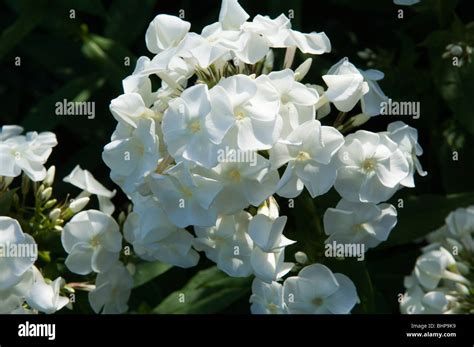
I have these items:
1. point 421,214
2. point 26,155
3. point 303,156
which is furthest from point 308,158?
point 26,155

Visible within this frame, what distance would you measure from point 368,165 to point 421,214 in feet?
2.40

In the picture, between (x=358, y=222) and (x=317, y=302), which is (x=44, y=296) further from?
(x=358, y=222)

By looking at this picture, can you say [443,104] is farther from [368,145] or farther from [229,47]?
[229,47]

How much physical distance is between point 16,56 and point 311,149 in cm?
223

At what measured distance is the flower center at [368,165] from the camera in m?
3.07

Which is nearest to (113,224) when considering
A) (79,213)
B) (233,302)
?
(79,213)

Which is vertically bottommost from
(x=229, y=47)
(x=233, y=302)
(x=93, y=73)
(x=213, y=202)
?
(x=233, y=302)

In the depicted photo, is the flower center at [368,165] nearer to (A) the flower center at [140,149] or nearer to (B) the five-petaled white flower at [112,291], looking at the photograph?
(A) the flower center at [140,149]

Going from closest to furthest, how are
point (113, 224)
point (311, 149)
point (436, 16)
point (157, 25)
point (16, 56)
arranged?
point (311, 149) → point (157, 25) → point (113, 224) → point (436, 16) → point (16, 56)

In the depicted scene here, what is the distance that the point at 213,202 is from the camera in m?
2.98

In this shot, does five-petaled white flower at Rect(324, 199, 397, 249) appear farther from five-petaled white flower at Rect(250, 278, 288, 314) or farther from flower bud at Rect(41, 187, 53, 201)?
flower bud at Rect(41, 187, 53, 201)

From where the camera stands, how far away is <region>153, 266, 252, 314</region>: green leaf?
12.0 ft

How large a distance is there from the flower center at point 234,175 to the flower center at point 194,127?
0.57 feet

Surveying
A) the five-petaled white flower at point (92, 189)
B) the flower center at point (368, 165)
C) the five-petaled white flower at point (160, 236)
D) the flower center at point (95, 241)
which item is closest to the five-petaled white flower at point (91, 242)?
the flower center at point (95, 241)
